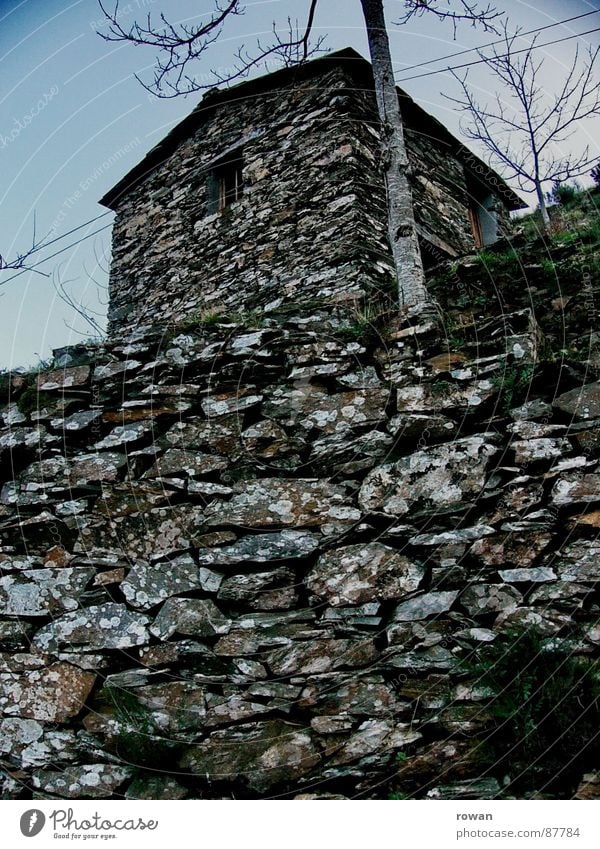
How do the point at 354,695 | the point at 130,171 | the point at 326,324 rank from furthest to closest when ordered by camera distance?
the point at 130,171 < the point at 326,324 < the point at 354,695

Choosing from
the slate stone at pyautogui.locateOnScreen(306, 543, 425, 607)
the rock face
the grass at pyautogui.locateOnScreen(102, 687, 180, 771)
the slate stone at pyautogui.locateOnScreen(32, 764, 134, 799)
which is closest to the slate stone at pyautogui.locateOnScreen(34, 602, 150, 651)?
the rock face

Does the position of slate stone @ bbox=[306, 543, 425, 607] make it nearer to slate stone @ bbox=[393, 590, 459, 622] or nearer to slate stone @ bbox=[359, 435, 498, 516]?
slate stone @ bbox=[393, 590, 459, 622]

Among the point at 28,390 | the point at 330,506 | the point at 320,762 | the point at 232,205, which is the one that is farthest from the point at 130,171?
the point at 320,762

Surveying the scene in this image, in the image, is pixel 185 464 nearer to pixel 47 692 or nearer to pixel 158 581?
pixel 158 581

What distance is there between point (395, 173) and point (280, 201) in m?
2.17

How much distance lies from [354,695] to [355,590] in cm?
63

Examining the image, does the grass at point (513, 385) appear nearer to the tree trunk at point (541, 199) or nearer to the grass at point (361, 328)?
the grass at point (361, 328)

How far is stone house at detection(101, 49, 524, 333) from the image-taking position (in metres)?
7.97

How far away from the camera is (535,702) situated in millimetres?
3197

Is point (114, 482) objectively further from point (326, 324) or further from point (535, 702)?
point (535, 702)

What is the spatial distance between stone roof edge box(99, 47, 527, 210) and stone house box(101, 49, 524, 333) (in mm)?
22

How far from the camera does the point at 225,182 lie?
390 inches

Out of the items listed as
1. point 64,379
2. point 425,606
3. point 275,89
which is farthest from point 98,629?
point 275,89

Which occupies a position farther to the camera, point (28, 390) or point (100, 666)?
point (28, 390)
